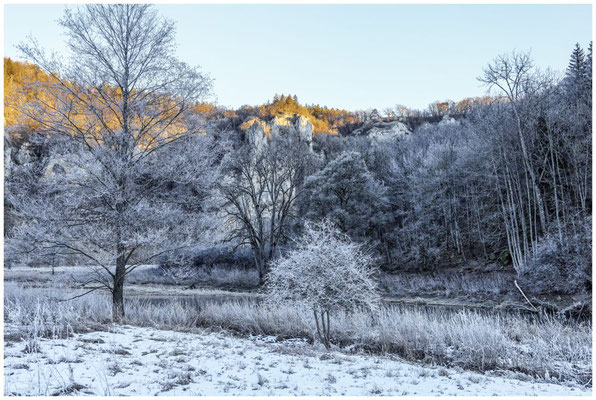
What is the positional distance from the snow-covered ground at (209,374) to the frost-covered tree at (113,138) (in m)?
3.38

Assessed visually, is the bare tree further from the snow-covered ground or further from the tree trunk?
the snow-covered ground

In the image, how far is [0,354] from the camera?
4469 millimetres

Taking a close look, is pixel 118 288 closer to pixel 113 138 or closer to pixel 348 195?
pixel 113 138

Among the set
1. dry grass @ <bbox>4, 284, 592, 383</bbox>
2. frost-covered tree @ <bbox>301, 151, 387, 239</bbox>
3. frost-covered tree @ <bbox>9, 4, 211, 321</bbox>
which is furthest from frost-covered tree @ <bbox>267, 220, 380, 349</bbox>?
frost-covered tree @ <bbox>301, 151, 387, 239</bbox>

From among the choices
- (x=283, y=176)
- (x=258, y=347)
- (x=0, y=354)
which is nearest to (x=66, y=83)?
(x=0, y=354)

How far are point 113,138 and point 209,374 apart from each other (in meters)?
7.23

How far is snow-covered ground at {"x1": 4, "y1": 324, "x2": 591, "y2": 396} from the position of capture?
4.28 m

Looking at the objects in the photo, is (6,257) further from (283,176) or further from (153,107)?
(283,176)

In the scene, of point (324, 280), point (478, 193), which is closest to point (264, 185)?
point (478, 193)

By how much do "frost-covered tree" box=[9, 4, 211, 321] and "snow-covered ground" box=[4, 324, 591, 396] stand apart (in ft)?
11.1

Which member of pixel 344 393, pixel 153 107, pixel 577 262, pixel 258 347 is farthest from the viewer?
pixel 577 262

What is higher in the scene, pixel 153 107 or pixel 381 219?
pixel 153 107

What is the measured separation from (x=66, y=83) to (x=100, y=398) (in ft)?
27.4

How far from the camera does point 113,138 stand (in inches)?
389
